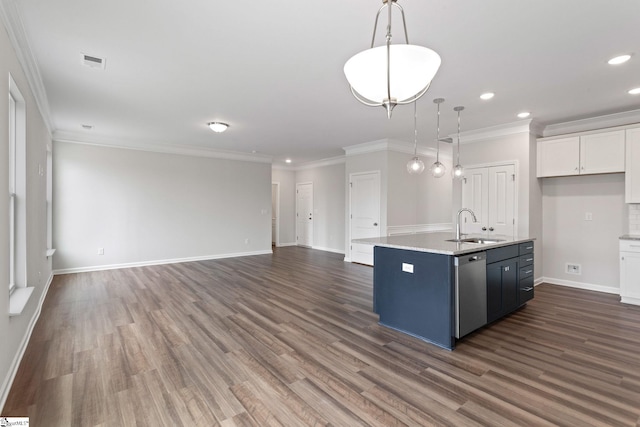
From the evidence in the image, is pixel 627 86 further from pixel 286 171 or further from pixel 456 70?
pixel 286 171

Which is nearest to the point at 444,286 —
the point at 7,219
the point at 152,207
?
the point at 7,219

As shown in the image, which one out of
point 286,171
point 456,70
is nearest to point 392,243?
point 456,70

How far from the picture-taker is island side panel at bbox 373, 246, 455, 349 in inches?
111

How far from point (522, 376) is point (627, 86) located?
139 inches

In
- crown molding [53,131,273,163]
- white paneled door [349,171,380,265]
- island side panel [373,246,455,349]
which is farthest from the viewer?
white paneled door [349,171,380,265]

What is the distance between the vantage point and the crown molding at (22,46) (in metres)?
2.12

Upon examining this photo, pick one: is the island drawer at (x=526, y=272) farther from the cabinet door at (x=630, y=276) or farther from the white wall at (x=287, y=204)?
the white wall at (x=287, y=204)

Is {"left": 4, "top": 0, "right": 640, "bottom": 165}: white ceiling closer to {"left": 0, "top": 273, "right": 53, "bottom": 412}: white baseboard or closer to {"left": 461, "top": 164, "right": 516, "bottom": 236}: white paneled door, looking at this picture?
{"left": 461, "top": 164, "right": 516, "bottom": 236}: white paneled door

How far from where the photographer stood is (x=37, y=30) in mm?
2443

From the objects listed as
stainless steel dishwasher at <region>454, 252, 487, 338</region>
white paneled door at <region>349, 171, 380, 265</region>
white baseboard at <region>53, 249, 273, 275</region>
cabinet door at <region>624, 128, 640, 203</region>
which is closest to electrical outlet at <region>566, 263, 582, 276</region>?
cabinet door at <region>624, 128, 640, 203</region>

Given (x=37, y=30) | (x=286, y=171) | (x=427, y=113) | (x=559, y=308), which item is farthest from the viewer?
(x=286, y=171)

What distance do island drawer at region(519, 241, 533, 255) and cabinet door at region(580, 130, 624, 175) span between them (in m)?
1.71

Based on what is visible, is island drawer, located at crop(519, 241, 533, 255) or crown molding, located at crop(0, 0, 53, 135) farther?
island drawer, located at crop(519, 241, 533, 255)

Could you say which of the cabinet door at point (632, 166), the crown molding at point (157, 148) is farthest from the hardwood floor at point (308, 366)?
the crown molding at point (157, 148)
